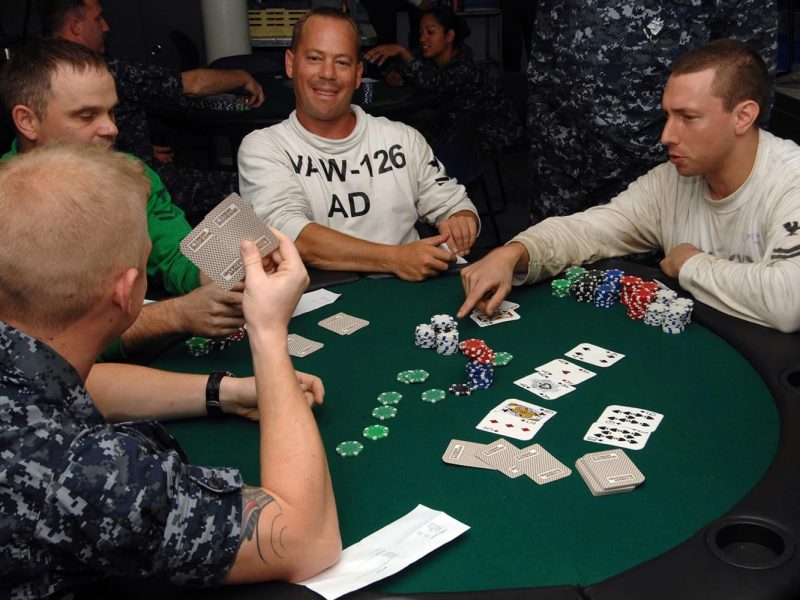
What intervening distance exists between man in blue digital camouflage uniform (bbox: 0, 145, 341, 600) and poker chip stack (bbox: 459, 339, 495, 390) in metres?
0.53

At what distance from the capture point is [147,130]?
358cm

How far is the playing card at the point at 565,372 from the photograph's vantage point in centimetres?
162

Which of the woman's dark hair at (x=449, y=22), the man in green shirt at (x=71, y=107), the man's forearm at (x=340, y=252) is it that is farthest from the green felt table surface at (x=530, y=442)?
the woman's dark hair at (x=449, y=22)

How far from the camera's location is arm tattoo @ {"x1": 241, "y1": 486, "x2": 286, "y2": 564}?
1015mm

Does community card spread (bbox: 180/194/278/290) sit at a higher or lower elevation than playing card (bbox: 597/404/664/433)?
higher

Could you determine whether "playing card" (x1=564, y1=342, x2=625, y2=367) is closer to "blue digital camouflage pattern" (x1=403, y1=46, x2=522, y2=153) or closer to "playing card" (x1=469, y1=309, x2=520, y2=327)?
"playing card" (x1=469, y1=309, x2=520, y2=327)

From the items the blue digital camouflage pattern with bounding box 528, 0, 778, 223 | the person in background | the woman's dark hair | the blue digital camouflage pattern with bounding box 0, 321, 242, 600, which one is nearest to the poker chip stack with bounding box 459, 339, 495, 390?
the blue digital camouflage pattern with bounding box 0, 321, 242, 600

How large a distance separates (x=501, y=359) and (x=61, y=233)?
0.99m

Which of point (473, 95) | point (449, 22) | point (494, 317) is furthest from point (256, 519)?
point (449, 22)

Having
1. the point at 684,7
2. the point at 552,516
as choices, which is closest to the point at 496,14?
the point at 684,7

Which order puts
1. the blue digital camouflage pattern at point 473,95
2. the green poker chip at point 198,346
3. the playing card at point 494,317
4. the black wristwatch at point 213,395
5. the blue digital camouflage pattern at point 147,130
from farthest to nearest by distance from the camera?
the blue digital camouflage pattern at point 473,95
the blue digital camouflage pattern at point 147,130
the playing card at point 494,317
the green poker chip at point 198,346
the black wristwatch at point 213,395

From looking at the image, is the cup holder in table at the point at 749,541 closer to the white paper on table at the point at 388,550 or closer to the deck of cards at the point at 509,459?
the deck of cards at the point at 509,459

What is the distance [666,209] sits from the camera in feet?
7.41

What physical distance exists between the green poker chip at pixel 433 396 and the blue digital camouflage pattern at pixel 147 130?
2206mm
